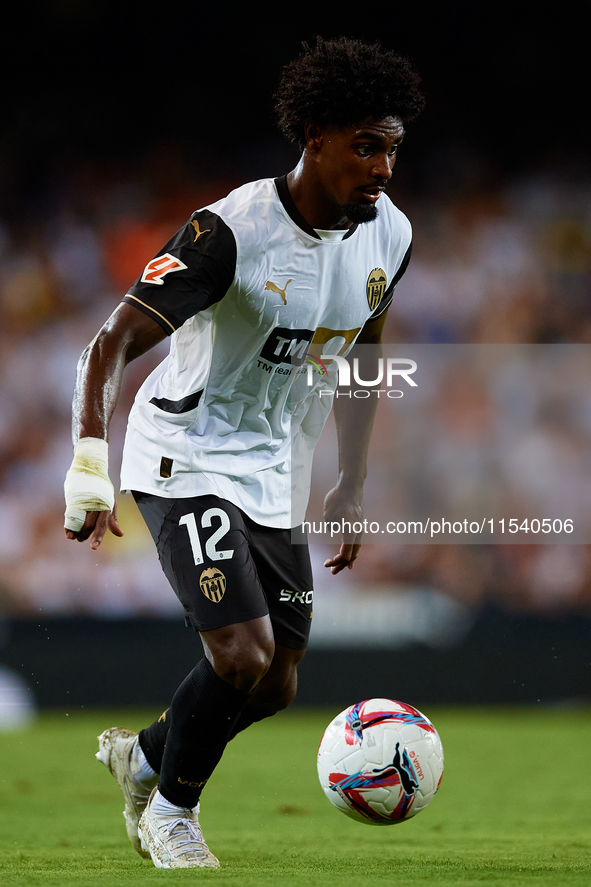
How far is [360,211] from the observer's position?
340 cm

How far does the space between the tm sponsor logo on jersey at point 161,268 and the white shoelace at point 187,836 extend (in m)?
1.66

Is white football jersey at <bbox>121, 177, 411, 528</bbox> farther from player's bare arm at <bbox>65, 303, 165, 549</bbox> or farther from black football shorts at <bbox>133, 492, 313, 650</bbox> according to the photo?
player's bare arm at <bbox>65, 303, 165, 549</bbox>

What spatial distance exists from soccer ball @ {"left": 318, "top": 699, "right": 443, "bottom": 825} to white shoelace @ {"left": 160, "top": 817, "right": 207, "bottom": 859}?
0.49 meters

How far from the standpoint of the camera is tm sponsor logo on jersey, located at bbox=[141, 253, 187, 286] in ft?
10.4

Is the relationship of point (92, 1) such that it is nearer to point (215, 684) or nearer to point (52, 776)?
point (52, 776)

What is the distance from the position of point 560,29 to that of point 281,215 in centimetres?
917

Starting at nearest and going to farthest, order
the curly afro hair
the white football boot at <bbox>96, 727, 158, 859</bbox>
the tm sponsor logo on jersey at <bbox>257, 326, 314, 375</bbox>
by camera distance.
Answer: the curly afro hair, the tm sponsor logo on jersey at <bbox>257, 326, 314, 375</bbox>, the white football boot at <bbox>96, 727, 158, 859</bbox>

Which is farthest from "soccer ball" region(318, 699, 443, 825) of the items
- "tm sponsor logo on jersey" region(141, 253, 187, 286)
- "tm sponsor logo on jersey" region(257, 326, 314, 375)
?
"tm sponsor logo on jersey" region(141, 253, 187, 286)

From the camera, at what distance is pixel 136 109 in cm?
1130

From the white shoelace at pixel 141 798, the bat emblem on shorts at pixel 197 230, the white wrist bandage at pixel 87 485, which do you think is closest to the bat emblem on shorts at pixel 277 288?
the bat emblem on shorts at pixel 197 230

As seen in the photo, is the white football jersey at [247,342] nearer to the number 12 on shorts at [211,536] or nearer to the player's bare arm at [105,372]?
the number 12 on shorts at [211,536]

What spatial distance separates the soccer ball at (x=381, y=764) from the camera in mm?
3445

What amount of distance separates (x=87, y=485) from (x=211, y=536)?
23.6 inches

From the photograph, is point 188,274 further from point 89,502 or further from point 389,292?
point 389,292
